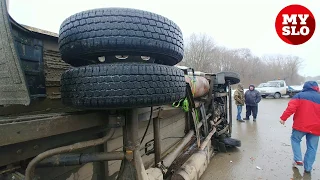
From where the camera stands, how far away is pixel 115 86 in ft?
3.59

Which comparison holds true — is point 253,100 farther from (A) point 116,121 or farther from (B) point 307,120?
(A) point 116,121

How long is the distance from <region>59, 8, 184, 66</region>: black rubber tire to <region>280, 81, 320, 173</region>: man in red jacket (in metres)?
3.67

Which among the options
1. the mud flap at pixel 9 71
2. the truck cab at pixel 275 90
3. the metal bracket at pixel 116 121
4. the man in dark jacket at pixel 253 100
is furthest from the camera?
the truck cab at pixel 275 90

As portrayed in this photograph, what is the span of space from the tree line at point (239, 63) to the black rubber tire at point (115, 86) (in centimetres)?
2899

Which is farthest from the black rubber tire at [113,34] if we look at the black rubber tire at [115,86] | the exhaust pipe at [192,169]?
the exhaust pipe at [192,169]

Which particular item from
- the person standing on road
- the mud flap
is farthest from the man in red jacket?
the person standing on road

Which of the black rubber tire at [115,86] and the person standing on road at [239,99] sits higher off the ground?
the black rubber tire at [115,86]

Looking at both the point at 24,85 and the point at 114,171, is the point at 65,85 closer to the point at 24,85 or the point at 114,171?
the point at 24,85

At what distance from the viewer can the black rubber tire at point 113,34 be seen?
Answer: 3.72ft

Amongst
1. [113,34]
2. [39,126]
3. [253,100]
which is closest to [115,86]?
[113,34]

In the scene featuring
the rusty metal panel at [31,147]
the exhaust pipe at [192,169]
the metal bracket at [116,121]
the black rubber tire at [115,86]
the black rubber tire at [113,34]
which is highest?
the black rubber tire at [113,34]

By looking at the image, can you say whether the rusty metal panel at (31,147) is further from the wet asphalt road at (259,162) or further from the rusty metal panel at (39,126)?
the wet asphalt road at (259,162)

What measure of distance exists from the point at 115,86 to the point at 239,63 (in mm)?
51606

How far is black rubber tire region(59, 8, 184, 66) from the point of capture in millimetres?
1134
